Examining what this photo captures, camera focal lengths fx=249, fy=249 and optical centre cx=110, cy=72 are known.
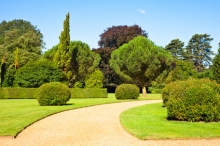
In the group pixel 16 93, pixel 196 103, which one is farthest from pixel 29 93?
pixel 196 103

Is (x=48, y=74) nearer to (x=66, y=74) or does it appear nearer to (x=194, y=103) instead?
(x=66, y=74)

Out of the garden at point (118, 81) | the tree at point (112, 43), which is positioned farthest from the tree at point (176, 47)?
the tree at point (112, 43)

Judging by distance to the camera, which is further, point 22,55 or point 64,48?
point 22,55

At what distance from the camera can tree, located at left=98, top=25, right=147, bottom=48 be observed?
50978 millimetres

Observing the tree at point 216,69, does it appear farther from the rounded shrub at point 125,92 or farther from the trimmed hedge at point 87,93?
the trimmed hedge at point 87,93

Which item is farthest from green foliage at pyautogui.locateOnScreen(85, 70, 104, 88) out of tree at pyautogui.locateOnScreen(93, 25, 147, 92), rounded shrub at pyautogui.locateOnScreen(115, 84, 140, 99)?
rounded shrub at pyautogui.locateOnScreen(115, 84, 140, 99)

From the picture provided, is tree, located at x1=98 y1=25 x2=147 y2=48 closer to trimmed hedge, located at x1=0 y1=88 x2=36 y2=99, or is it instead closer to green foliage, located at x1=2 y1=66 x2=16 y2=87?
green foliage, located at x1=2 y1=66 x2=16 y2=87

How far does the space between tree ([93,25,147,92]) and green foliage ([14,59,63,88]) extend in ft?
45.0

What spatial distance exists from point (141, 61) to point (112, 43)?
66.1ft

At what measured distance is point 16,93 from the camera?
→ 3062 cm

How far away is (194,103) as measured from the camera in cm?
1041

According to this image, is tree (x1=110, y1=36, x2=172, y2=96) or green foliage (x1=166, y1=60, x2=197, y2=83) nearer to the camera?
green foliage (x1=166, y1=60, x2=197, y2=83)

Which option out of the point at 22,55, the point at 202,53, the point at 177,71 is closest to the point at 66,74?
the point at 22,55

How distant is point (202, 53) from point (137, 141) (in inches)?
2848
